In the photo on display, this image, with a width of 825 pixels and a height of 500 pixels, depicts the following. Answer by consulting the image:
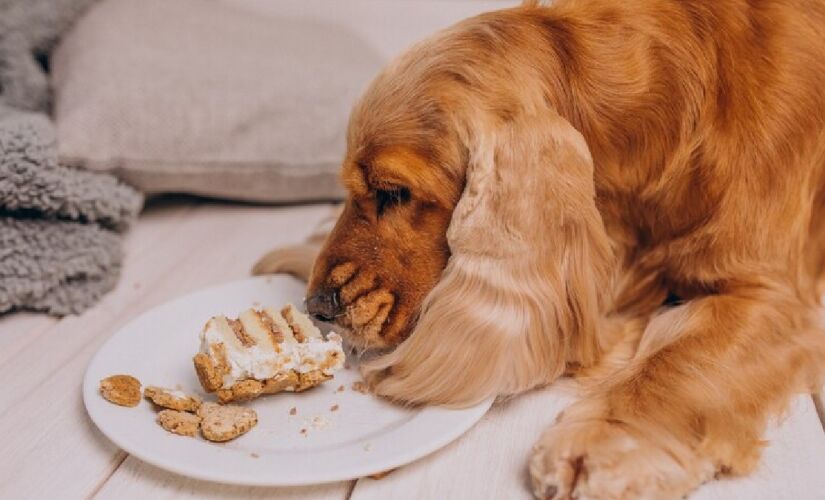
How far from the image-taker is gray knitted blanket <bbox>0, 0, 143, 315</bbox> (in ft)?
6.05

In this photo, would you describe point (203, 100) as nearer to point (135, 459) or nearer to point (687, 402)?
point (135, 459)

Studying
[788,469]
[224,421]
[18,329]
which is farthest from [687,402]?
[18,329]

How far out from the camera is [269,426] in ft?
4.60

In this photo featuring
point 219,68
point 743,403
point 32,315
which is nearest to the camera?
point 743,403

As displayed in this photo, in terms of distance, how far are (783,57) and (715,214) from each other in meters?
0.28

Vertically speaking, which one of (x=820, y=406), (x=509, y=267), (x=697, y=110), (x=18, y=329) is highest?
(x=697, y=110)

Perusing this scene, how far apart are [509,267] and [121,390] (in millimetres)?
622

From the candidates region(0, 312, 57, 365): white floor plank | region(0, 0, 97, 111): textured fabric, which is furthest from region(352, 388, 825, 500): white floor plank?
region(0, 0, 97, 111): textured fabric

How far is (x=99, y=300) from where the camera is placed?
1942mm

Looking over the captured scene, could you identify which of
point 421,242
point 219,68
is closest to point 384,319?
point 421,242

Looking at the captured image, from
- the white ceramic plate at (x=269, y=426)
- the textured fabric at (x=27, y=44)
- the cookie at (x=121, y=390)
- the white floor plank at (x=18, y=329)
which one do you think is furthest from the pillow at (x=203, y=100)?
the cookie at (x=121, y=390)

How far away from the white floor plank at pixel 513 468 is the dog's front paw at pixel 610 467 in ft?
0.14

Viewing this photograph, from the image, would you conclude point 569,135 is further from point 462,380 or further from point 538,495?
point 538,495

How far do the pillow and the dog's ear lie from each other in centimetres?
105
